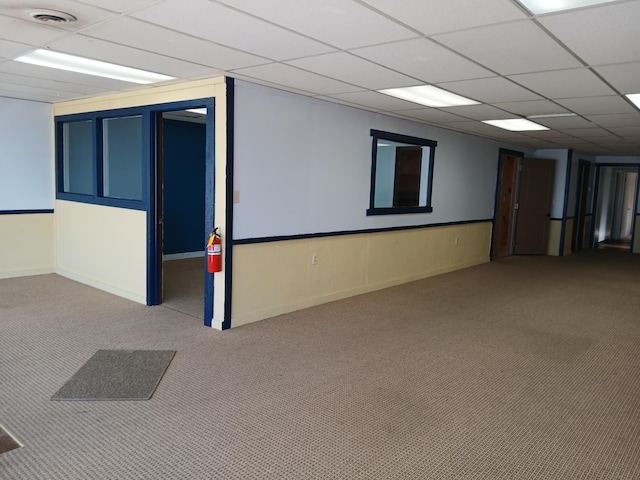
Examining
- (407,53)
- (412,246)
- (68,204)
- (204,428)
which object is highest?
(407,53)

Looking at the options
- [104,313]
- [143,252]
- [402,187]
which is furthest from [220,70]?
[402,187]

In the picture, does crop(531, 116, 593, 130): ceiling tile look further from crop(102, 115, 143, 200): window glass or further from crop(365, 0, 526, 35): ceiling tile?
crop(102, 115, 143, 200): window glass

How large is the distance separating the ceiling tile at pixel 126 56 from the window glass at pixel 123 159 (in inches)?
131

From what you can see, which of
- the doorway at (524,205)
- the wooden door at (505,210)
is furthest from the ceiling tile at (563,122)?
the doorway at (524,205)

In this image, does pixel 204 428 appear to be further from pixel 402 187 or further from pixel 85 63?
pixel 402 187

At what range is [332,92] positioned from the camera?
4.48 meters

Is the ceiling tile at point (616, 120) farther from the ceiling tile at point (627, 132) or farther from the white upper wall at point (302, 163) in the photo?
the white upper wall at point (302, 163)

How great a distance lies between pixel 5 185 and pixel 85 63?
9.56ft

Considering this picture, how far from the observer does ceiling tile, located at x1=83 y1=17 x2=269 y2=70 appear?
A: 2766mm

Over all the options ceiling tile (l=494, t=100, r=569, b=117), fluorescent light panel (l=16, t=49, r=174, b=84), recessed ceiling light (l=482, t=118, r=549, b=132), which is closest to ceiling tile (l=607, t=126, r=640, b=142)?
recessed ceiling light (l=482, t=118, r=549, b=132)

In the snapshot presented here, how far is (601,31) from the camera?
2480 mm

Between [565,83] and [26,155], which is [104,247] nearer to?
[26,155]

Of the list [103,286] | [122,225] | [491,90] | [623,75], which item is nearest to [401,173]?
[491,90]

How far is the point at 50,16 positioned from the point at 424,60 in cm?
224
